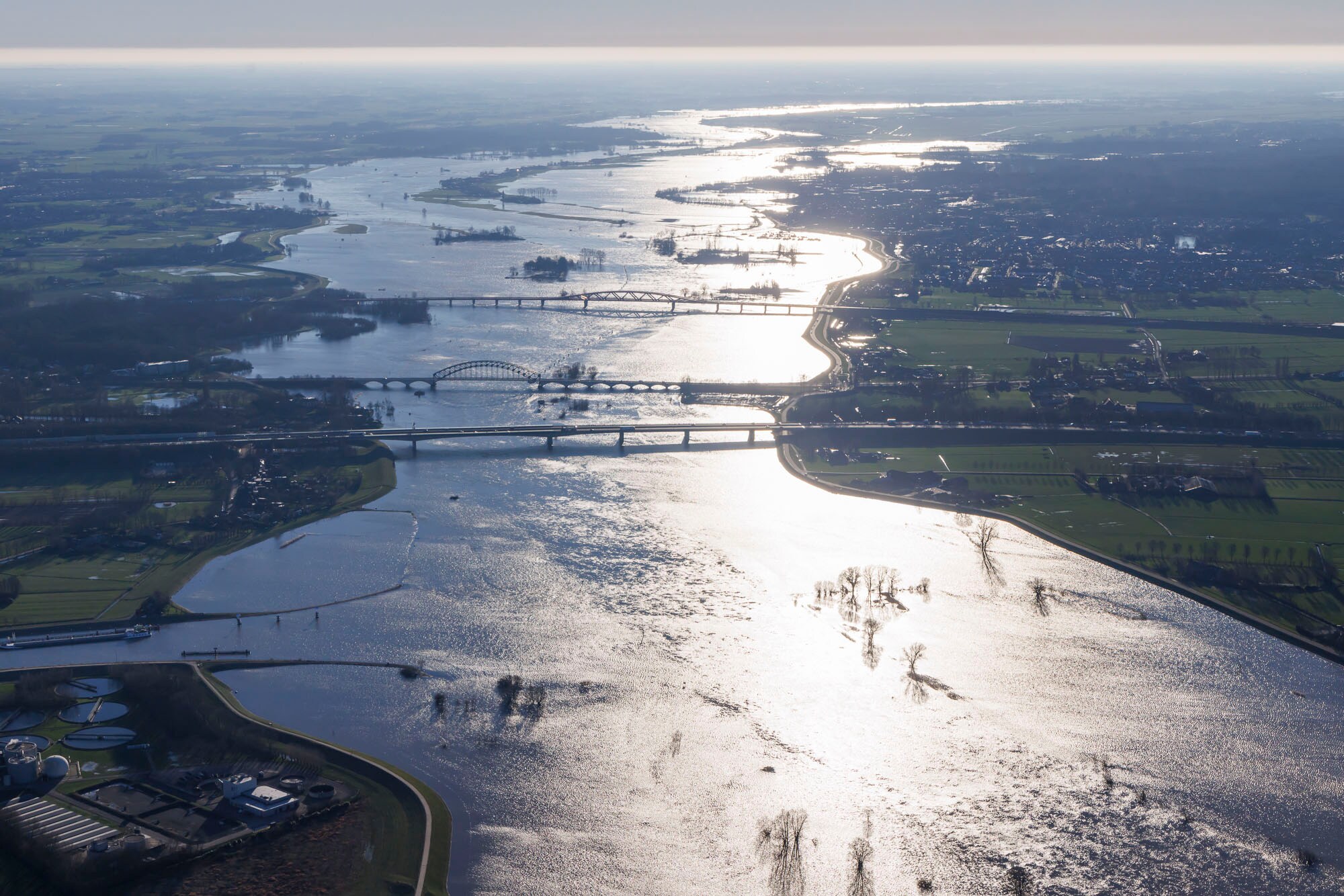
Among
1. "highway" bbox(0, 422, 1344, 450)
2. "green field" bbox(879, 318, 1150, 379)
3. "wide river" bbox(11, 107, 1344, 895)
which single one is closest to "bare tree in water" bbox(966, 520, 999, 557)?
"wide river" bbox(11, 107, 1344, 895)

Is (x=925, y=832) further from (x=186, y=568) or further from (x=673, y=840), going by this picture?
(x=186, y=568)

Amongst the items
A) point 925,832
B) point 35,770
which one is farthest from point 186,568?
point 925,832

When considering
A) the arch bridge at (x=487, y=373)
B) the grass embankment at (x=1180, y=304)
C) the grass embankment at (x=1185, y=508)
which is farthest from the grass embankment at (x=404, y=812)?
the grass embankment at (x=1180, y=304)

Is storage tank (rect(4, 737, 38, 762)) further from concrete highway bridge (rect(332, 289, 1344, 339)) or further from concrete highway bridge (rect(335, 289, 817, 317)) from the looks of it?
concrete highway bridge (rect(335, 289, 817, 317))

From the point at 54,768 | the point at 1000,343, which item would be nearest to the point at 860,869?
the point at 54,768

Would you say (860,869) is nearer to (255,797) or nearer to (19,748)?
(255,797)

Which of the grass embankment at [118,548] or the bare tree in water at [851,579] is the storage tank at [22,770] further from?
the bare tree in water at [851,579]
